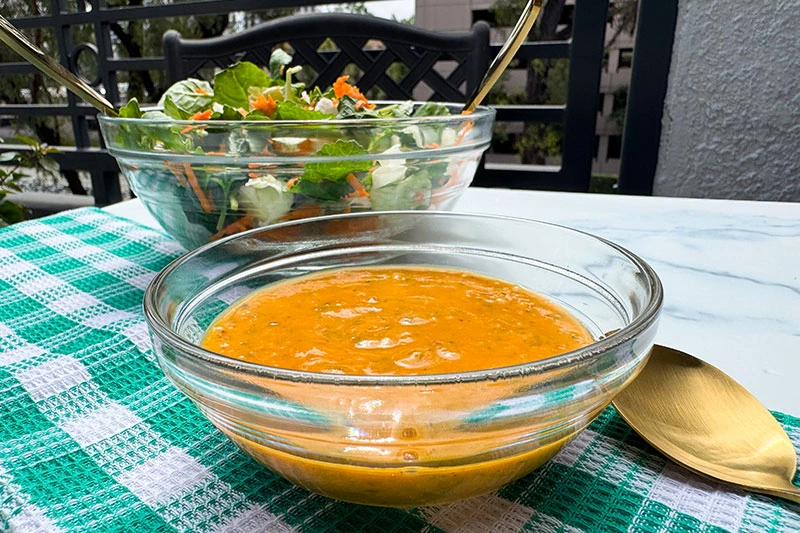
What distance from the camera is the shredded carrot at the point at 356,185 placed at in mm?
748

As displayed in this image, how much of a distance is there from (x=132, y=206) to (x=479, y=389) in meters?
1.06

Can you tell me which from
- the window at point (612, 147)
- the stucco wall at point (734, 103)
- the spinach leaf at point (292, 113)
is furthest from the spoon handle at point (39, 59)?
the window at point (612, 147)

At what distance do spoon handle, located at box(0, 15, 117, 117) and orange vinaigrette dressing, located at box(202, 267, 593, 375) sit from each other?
422mm

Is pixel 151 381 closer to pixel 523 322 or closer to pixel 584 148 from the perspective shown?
pixel 523 322

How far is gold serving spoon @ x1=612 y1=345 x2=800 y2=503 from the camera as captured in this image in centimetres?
39

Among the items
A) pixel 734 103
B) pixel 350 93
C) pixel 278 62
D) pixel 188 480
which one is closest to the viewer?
pixel 188 480

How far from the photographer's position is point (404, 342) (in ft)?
1.41

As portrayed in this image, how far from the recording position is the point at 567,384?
314 mm

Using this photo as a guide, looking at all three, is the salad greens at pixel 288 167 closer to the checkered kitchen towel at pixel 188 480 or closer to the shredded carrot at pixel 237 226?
the shredded carrot at pixel 237 226

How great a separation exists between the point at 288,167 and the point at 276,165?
0.05 feet

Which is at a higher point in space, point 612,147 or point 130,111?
point 130,111

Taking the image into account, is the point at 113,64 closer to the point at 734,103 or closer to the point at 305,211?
the point at 305,211

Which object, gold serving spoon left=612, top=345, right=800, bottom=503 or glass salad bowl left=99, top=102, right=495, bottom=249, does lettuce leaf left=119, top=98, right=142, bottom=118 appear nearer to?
glass salad bowl left=99, top=102, right=495, bottom=249

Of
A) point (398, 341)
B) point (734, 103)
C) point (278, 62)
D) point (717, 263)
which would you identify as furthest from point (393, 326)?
point (734, 103)
